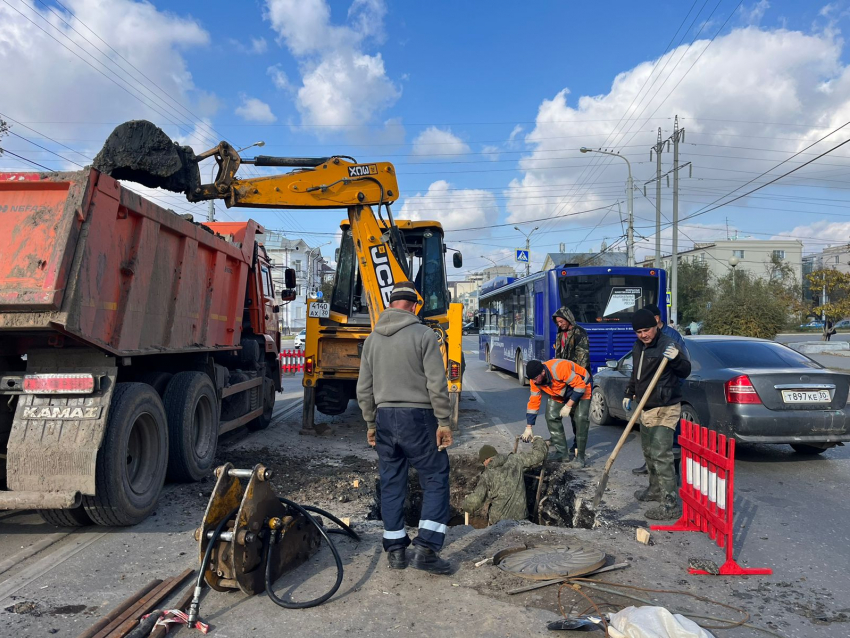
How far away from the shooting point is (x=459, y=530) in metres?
4.99

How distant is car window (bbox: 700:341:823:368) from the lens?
7.48 meters

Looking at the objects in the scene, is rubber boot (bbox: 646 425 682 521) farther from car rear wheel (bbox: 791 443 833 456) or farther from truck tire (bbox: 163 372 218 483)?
truck tire (bbox: 163 372 218 483)

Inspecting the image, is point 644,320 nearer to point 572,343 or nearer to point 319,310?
point 572,343

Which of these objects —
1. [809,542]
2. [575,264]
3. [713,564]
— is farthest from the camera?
[575,264]

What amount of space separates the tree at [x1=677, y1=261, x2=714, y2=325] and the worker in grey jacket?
4339cm

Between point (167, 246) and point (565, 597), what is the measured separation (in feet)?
15.0

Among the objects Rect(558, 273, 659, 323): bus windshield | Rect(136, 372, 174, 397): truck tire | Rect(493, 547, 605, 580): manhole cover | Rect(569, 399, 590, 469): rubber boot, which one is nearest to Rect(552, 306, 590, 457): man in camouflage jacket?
Rect(569, 399, 590, 469): rubber boot

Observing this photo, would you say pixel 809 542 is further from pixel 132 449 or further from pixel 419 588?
pixel 132 449

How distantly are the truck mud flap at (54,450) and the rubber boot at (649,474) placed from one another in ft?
14.7

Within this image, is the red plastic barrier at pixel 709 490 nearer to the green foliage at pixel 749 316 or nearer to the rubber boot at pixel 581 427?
Answer: the rubber boot at pixel 581 427

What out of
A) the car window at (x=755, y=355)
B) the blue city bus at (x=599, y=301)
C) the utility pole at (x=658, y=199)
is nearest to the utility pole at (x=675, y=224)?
the utility pole at (x=658, y=199)

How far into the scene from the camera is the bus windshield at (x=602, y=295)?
14188mm

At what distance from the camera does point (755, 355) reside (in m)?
7.69

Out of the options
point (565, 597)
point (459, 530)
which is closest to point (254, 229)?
point (459, 530)
